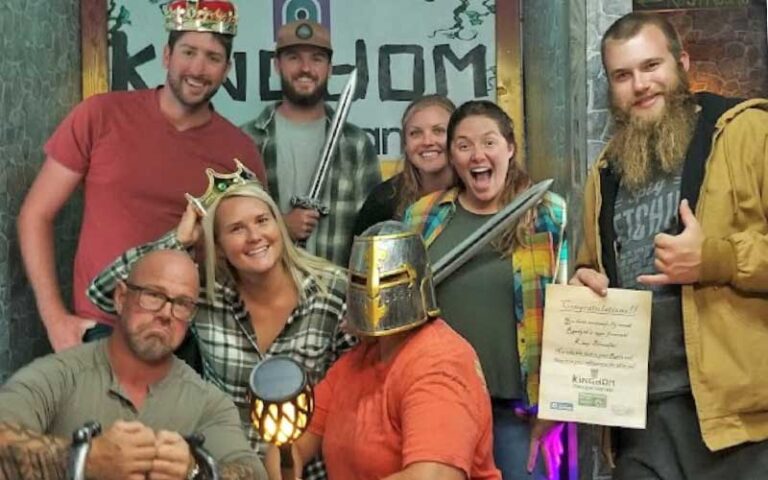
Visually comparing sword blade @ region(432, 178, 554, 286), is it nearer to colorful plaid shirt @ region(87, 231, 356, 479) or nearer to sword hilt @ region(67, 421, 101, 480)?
colorful plaid shirt @ region(87, 231, 356, 479)

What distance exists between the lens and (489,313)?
274cm

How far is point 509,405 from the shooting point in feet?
8.97

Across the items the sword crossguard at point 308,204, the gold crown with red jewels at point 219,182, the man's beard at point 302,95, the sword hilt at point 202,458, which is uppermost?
the man's beard at point 302,95

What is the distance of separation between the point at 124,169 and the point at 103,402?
2.89 ft

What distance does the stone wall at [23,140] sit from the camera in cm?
319

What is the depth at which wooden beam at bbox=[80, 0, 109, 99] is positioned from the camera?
3.61m

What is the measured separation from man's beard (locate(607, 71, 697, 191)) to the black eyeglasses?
1022mm

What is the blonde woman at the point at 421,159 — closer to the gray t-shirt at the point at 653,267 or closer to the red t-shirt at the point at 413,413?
the gray t-shirt at the point at 653,267

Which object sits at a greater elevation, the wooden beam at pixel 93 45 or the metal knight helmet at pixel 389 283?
the wooden beam at pixel 93 45

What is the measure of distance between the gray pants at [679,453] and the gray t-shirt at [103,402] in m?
0.84

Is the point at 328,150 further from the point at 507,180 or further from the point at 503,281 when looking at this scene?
the point at 503,281

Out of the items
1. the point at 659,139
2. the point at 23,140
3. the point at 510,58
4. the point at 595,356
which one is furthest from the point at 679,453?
the point at 23,140

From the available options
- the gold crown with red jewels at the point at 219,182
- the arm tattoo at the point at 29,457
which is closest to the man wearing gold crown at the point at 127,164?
the gold crown with red jewels at the point at 219,182

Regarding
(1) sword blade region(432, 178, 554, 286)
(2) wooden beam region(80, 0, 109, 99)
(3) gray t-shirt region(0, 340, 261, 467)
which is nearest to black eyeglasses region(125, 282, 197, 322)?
(3) gray t-shirt region(0, 340, 261, 467)
